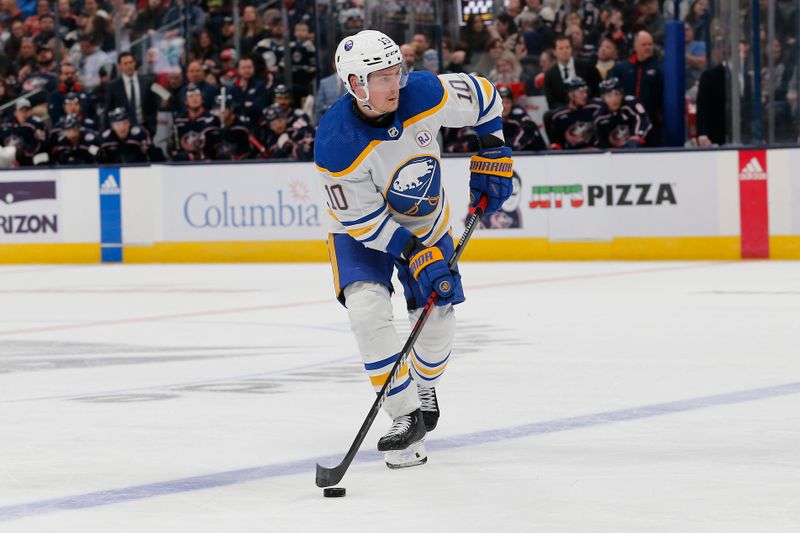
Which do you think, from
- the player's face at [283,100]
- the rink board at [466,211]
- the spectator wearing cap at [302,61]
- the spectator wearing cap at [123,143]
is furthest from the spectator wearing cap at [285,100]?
the spectator wearing cap at [123,143]

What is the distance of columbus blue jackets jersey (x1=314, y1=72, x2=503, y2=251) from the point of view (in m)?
4.28

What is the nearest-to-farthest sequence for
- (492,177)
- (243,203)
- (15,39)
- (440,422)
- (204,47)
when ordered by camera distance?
(492,177) < (440,422) < (243,203) < (204,47) < (15,39)

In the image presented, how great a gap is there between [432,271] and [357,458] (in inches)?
23.1

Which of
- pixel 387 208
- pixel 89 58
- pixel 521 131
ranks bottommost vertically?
pixel 387 208

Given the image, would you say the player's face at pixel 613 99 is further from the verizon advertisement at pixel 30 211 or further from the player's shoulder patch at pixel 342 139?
the player's shoulder patch at pixel 342 139

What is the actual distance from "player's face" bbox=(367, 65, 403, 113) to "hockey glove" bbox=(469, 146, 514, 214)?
589mm

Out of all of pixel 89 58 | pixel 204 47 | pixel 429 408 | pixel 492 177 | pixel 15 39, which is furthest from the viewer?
pixel 15 39

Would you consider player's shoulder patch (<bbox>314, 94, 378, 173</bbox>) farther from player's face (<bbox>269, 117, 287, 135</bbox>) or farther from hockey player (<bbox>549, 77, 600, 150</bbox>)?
player's face (<bbox>269, 117, 287, 135</bbox>)

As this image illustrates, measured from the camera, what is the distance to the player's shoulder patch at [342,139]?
14.0ft

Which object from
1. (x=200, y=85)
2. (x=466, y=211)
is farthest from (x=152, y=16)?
(x=466, y=211)

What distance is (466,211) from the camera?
13555mm

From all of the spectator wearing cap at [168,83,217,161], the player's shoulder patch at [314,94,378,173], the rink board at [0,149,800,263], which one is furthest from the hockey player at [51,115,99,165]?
the player's shoulder patch at [314,94,378,173]

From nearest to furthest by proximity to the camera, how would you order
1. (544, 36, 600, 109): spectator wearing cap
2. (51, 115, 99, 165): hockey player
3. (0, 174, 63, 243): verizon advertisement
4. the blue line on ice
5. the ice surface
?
the ice surface < the blue line on ice < (544, 36, 600, 109): spectator wearing cap < (0, 174, 63, 243): verizon advertisement < (51, 115, 99, 165): hockey player

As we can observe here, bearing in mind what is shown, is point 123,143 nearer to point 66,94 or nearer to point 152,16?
point 66,94
